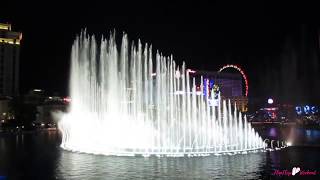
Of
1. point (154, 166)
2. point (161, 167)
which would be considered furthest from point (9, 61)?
point (161, 167)

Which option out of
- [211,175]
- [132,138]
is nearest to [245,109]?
[132,138]

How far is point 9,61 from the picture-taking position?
3514 inches

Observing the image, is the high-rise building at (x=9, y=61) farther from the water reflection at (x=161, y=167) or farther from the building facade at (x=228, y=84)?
the water reflection at (x=161, y=167)

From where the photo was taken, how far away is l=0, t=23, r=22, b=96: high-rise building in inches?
3440

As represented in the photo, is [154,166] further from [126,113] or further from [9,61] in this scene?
[9,61]

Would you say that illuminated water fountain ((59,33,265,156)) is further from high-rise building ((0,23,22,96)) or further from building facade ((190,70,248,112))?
building facade ((190,70,248,112))

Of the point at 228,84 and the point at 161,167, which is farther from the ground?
the point at 228,84

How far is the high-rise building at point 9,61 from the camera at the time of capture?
87.4m

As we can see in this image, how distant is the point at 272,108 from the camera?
366 ft

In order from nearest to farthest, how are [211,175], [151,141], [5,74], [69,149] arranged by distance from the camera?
[211,175] → [69,149] → [151,141] → [5,74]

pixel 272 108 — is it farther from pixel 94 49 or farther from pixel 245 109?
pixel 94 49

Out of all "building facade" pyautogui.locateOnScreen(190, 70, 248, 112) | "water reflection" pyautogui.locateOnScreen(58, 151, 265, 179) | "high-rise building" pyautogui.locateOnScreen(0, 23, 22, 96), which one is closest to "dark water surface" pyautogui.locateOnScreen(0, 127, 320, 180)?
"water reflection" pyautogui.locateOnScreen(58, 151, 265, 179)

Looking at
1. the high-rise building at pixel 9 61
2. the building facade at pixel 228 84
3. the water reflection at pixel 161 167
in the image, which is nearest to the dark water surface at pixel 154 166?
the water reflection at pixel 161 167

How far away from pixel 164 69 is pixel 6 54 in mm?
65691
